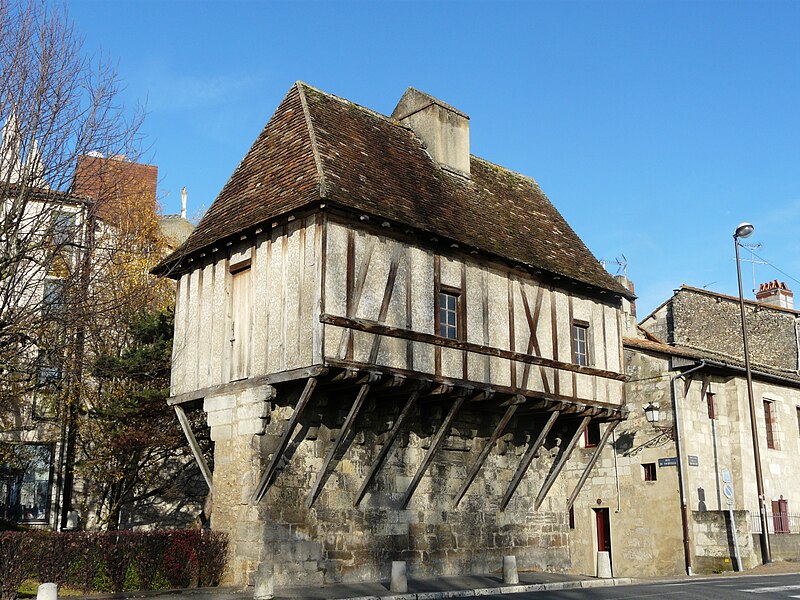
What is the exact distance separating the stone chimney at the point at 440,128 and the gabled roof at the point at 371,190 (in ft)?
0.85

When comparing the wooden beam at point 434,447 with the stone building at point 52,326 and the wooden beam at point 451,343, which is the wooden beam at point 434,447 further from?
the stone building at point 52,326

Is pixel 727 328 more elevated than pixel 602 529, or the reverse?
pixel 727 328

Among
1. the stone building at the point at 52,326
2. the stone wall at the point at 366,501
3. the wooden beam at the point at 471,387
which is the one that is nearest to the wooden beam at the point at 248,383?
the stone wall at the point at 366,501

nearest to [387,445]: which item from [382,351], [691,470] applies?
[382,351]

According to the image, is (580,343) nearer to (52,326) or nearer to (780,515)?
(780,515)

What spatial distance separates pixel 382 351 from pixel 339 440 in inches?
65.4

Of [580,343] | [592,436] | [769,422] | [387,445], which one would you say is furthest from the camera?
[769,422]

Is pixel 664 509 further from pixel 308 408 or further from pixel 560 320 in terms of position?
pixel 308 408

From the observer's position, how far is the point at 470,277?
1669cm

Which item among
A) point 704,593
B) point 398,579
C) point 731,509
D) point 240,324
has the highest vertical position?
point 240,324

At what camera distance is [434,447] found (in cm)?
1592

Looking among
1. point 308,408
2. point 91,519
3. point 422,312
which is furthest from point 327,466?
point 91,519

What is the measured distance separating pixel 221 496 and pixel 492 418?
20.7 feet

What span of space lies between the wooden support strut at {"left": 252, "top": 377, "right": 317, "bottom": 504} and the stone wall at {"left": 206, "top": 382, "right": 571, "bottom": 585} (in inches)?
7.1
